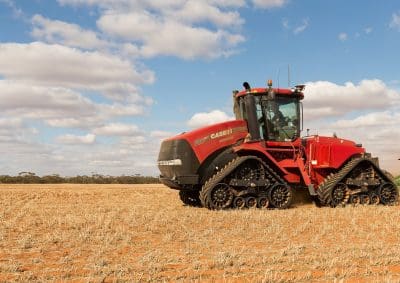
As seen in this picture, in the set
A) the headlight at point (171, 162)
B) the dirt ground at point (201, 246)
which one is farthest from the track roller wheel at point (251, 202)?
the headlight at point (171, 162)

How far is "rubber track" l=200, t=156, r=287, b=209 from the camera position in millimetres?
11930

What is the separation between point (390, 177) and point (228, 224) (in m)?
6.72

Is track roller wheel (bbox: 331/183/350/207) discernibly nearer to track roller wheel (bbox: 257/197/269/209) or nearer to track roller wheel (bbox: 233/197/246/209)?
track roller wheel (bbox: 257/197/269/209)

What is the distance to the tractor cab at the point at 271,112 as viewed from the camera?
13.1 m

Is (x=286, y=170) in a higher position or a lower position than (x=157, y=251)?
higher

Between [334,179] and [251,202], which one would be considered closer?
[251,202]

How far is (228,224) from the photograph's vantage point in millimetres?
9367

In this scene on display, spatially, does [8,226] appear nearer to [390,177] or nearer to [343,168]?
[343,168]

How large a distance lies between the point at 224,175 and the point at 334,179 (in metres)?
3.32

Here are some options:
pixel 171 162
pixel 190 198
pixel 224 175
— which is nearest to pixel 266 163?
pixel 224 175

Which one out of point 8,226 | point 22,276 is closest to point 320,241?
point 22,276

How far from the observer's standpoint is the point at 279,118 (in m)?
13.4

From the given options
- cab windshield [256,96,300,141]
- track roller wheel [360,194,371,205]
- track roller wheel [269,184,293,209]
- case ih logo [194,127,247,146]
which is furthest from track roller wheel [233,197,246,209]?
track roller wheel [360,194,371,205]

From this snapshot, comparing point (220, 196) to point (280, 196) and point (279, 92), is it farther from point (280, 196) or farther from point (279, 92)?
point (279, 92)
